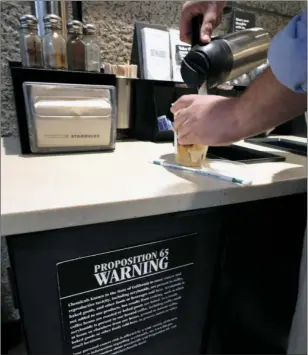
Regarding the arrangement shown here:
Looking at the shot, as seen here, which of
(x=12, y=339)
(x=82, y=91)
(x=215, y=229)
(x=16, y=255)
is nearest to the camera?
(x=16, y=255)

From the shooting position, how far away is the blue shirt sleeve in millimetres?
391

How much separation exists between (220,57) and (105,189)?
13.6 inches

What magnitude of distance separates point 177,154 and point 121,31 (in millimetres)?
522

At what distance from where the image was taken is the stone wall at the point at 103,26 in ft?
2.42

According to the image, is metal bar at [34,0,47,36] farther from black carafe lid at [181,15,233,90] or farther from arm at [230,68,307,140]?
arm at [230,68,307,140]

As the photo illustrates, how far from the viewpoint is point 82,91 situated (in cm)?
61

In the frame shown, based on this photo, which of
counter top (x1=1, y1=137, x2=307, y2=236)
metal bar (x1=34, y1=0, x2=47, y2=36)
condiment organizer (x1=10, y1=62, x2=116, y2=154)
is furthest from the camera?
metal bar (x1=34, y1=0, x2=47, y2=36)

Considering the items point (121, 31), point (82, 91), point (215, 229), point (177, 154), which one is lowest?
point (215, 229)

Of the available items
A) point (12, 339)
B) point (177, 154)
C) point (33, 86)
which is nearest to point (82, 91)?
point (33, 86)

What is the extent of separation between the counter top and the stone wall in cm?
27

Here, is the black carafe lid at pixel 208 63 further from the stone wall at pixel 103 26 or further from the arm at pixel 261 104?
the stone wall at pixel 103 26

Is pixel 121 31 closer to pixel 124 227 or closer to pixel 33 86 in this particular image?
pixel 33 86

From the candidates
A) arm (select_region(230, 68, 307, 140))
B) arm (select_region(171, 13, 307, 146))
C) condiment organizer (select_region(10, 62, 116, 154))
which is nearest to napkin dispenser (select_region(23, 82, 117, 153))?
condiment organizer (select_region(10, 62, 116, 154))

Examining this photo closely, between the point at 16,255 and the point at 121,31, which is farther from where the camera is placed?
the point at 121,31
